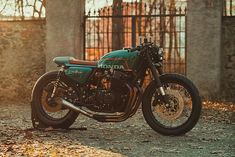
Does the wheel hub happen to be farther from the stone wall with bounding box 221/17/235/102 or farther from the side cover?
the stone wall with bounding box 221/17/235/102

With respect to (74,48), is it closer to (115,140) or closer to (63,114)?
(63,114)

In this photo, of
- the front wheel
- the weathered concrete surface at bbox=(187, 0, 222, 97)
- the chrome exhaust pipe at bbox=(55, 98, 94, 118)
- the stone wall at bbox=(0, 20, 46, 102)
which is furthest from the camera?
the stone wall at bbox=(0, 20, 46, 102)

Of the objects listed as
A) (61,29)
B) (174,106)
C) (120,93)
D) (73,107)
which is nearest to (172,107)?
(174,106)

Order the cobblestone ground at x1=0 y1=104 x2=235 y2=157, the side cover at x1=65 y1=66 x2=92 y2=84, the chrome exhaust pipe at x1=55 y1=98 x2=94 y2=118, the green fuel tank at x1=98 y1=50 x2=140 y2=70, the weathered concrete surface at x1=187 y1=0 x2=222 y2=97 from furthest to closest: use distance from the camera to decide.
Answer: the weathered concrete surface at x1=187 y1=0 x2=222 y2=97
the side cover at x1=65 y1=66 x2=92 y2=84
the chrome exhaust pipe at x1=55 y1=98 x2=94 y2=118
the green fuel tank at x1=98 y1=50 x2=140 y2=70
the cobblestone ground at x1=0 y1=104 x2=235 y2=157

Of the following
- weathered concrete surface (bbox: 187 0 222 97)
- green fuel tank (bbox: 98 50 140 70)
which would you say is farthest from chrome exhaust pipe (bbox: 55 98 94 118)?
weathered concrete surface (bbox: 187 0 222 97)

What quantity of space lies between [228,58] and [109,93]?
570 cm

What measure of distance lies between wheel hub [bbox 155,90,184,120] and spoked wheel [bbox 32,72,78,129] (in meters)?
1.20

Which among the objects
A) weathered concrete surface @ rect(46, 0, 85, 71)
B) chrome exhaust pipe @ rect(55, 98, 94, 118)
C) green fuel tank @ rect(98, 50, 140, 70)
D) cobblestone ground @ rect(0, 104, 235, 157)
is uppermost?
weathered concrete surface @ rect(46, 0, 85, 71)

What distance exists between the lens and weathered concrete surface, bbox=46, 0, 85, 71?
36.7ft

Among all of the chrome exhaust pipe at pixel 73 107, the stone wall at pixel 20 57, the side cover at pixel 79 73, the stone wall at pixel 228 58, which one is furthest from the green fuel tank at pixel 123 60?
the stone wall at pixel 20 57

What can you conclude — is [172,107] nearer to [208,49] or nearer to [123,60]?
[123,60]

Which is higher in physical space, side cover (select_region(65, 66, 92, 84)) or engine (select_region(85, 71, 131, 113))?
side cover (select_region(65, 66, 92, 84))

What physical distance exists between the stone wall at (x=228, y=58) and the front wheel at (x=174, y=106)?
5359 millimetres

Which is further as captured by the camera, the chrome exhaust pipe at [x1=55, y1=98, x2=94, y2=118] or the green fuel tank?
the chrome exhaust pipe at [x1=55, y1=98, x2=94, y2=118]
